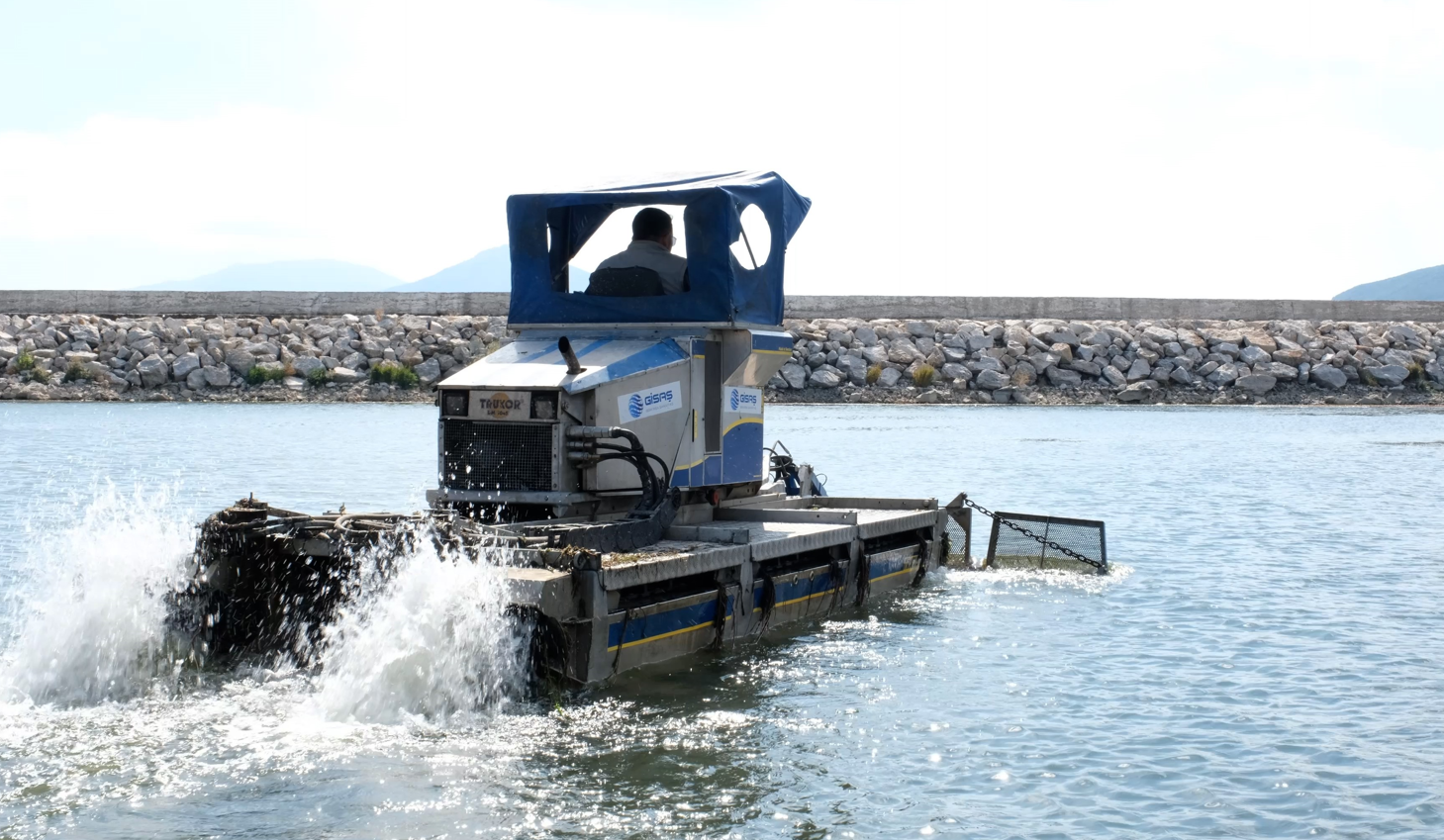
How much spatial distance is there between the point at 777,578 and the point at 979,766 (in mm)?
3075

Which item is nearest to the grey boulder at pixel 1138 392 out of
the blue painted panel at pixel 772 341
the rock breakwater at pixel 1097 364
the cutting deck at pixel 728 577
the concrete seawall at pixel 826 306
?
the rock breakwater at pixel 1097 364

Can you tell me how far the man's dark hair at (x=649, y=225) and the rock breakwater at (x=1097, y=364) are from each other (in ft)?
107

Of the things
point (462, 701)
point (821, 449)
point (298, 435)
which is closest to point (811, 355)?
point (821, 449)

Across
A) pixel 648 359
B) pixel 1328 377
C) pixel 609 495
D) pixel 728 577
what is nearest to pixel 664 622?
pixel 728 577

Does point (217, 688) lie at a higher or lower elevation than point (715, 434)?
lower

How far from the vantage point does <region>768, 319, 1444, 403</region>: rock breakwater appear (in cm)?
4478

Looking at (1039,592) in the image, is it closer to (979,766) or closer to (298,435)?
(979,766)

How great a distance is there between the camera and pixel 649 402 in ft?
32.6

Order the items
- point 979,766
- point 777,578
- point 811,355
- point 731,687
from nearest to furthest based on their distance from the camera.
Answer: point 979,766
point 731,687
point 777,578
point 811,355

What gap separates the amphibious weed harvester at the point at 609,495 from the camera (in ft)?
27.5

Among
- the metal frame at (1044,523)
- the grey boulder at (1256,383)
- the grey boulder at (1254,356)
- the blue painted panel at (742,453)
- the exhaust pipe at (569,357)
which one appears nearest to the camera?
the exhaust pipe at (569,357)

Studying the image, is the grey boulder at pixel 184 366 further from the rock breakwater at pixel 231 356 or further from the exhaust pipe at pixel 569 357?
the exhaust pipe at pixel 569 357

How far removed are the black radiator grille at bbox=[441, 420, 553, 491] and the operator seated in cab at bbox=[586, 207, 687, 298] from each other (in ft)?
5.86

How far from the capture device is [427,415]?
38.9 meters
